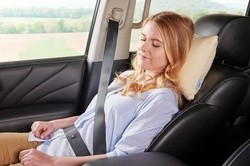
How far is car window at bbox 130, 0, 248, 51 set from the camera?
2456 mm

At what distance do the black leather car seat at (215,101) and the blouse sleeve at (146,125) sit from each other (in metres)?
0.03

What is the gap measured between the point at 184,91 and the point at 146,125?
0.29 metres

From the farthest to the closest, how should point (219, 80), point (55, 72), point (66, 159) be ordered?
point (55, 72), point (219, 80), point (66, 159)

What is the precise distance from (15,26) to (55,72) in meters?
0.38

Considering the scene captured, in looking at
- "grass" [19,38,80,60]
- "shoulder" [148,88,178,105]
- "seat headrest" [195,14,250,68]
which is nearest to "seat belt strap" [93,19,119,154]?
"shoulder" [148,88,178,105]

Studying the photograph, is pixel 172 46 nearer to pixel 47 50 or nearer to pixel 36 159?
pixel 36 159

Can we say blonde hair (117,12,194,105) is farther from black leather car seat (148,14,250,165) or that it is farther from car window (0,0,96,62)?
car window (0,0,96,62)

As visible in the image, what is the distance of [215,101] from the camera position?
5.02 feet

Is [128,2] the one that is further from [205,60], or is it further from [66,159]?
[66,159]

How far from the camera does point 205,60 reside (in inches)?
63.8

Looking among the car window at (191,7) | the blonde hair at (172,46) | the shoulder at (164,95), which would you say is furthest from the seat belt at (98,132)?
the car window at (191,7)

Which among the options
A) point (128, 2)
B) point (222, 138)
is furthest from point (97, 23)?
point (222, 138)

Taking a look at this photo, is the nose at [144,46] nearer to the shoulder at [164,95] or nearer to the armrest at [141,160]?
the shoulder at [164,95]

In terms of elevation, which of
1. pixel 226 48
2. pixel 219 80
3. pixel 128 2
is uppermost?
pixel 128 2
